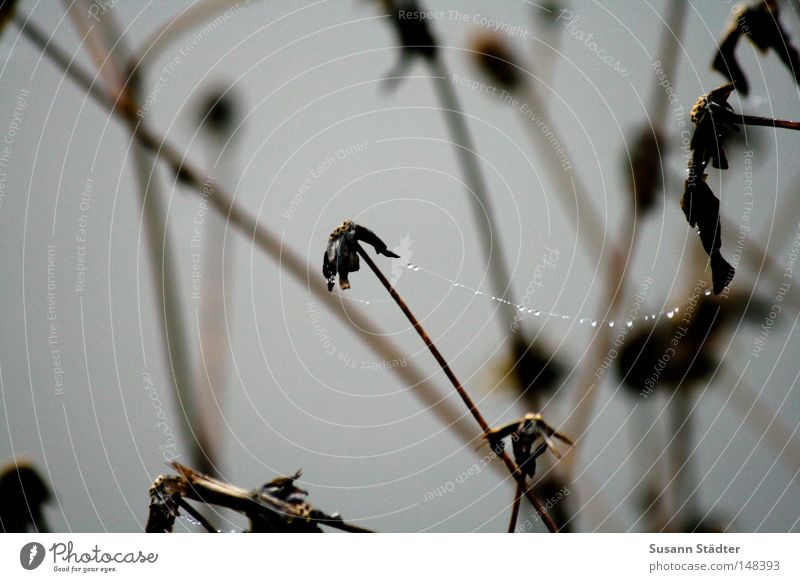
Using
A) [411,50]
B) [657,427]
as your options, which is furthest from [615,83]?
[657,427]

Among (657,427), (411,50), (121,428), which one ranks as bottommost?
(657,427)

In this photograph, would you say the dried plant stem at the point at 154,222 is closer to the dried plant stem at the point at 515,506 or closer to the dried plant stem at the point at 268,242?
the dried plant stem at the point at 268,242

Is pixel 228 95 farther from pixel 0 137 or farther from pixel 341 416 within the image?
pixel 341 416

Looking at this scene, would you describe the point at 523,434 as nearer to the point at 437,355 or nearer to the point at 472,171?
the point at 437,355

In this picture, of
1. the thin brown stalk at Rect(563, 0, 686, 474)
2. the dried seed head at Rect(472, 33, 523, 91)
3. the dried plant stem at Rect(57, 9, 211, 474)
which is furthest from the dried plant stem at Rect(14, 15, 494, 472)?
the dried seed head at Rect(472, 33, 523, 91)

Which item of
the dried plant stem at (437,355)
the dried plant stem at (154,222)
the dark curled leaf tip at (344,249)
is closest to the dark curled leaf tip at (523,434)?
the dried plant stem at (437,355)
